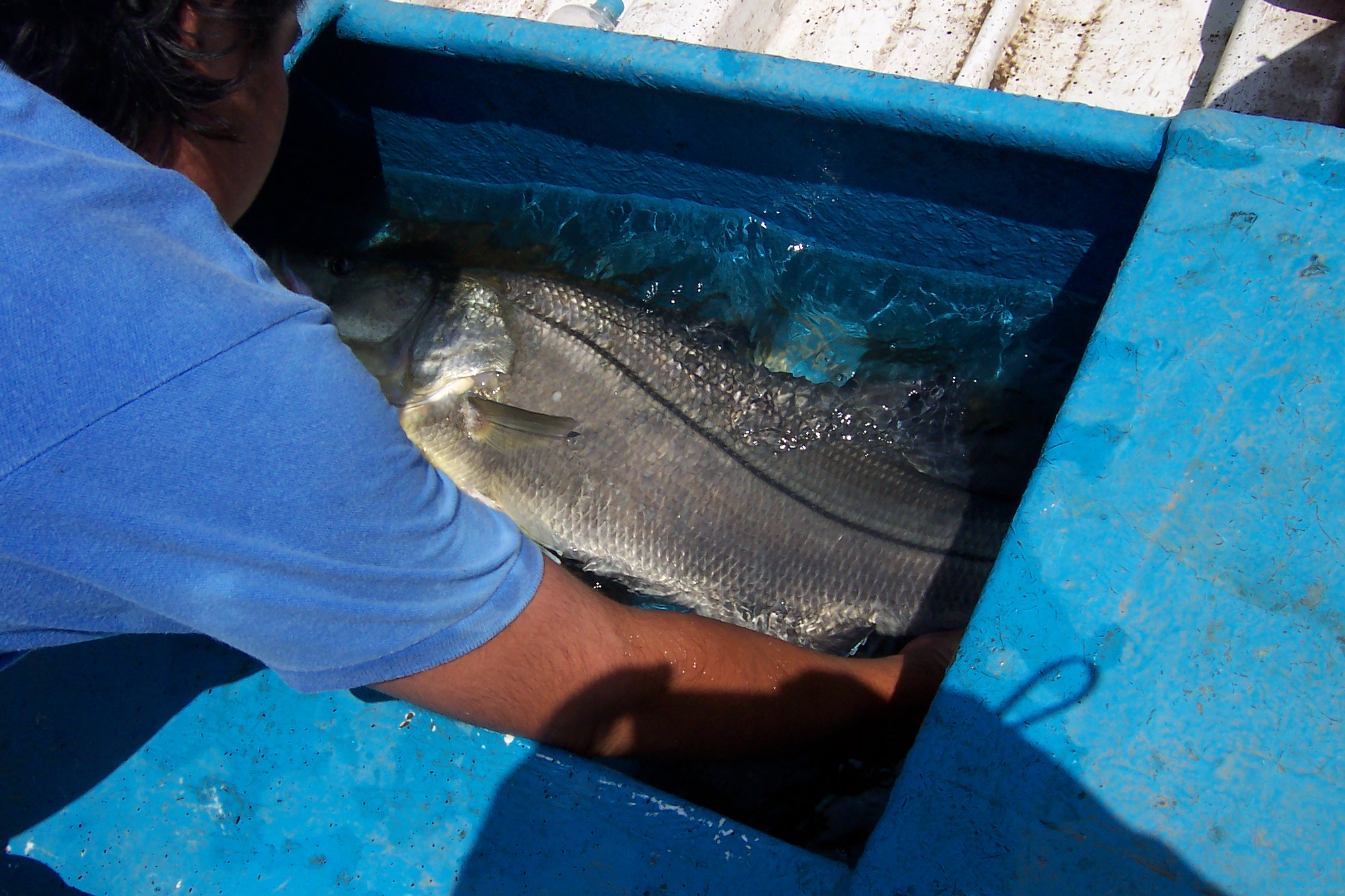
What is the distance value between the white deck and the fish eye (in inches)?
51.2

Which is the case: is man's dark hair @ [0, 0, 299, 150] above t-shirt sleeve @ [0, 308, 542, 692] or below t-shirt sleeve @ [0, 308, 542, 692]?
above

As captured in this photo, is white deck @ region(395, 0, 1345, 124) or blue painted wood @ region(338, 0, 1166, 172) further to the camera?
white deck @ region(395, 0, 1345, 124)

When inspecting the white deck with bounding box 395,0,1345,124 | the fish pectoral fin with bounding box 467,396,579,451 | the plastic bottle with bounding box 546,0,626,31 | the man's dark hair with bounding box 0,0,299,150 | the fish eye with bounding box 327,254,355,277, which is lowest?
the fish pectoral fin with bounding box 467,396,579,451

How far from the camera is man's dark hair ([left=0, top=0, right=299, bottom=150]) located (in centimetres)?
97

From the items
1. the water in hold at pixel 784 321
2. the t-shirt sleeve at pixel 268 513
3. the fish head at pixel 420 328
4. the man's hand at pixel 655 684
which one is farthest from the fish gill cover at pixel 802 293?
the t-shirt sleeve at pixel 268 513

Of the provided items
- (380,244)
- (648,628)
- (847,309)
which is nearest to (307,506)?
(648,628)

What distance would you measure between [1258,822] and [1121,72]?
2244 millimetres

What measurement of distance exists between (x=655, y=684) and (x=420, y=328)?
4.32ft

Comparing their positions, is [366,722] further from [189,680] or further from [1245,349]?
[1245,349]

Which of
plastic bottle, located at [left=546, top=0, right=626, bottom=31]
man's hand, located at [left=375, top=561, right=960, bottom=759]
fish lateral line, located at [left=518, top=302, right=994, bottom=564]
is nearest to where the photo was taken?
man's hand, located at [left=375, top=561, right=960, bottom=759]

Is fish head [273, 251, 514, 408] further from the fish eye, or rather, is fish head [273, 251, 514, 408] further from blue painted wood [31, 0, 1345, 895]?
blue painted wood [31, 0, 1345, 895]

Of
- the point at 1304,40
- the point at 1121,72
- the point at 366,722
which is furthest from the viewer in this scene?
the point at 1121,72

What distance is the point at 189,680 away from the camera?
1798 millimetres

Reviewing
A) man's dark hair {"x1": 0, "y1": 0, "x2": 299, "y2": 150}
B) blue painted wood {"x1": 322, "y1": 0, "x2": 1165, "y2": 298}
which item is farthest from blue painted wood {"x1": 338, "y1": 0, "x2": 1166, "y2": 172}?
man's dark hair {"x1": 0, "y1": 0, "x2": 299, "y2": 150}
